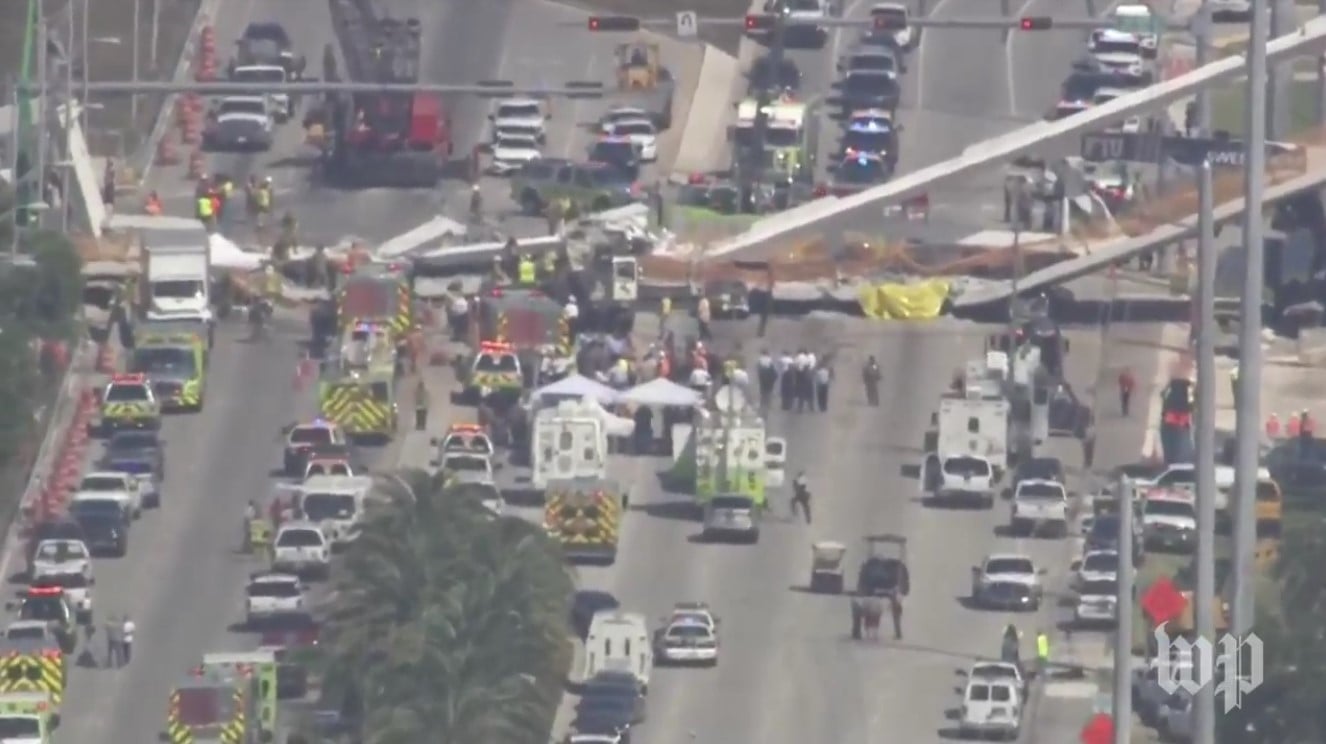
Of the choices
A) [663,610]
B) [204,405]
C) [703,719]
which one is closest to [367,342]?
[204,405]

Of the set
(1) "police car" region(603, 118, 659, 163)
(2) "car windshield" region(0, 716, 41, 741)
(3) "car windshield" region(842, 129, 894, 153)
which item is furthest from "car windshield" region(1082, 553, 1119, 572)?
(1) "police car" region(603, 118, 659, 163)

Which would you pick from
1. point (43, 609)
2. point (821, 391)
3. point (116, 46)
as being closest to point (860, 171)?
point (821, 391)

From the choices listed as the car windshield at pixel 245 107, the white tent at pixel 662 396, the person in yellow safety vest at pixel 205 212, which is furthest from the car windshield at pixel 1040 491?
the car windshield at pixel 245 107

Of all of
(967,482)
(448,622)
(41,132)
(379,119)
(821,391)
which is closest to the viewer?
(448,622)

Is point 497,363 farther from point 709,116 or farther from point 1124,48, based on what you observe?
point 1124,48

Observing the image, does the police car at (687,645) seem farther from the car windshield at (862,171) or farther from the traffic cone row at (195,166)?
the traffic cone row at (195,166)

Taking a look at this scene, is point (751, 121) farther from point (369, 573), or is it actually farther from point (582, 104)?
point (369, 573)

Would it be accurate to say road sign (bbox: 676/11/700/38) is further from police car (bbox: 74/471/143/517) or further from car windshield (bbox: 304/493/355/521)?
police car (bbox: 74/471/143/517)

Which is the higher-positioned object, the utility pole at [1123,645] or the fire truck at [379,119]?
the fire truck at [379,119]
